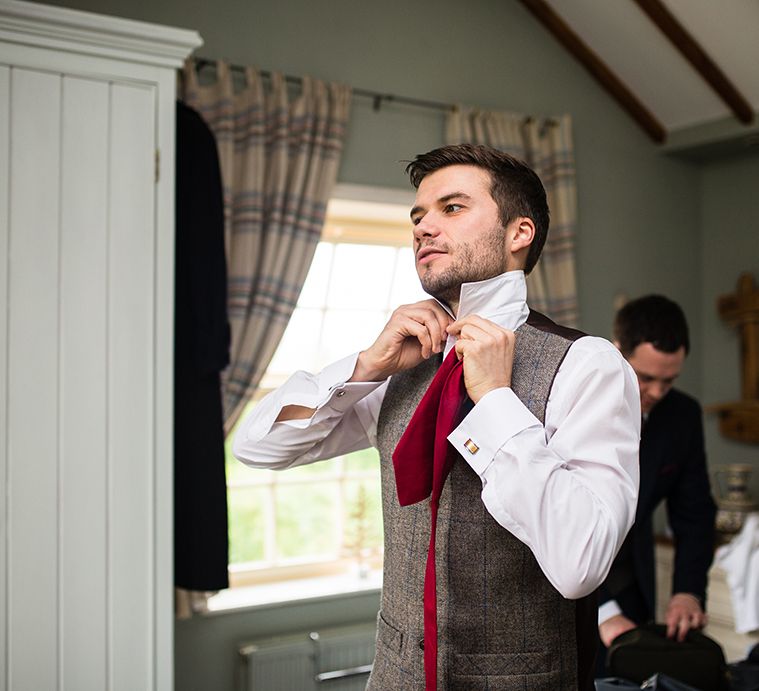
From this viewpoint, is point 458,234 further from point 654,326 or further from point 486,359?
point 654,326

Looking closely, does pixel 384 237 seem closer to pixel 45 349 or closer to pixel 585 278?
pixel 585 278

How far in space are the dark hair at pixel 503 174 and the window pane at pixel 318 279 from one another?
8.07 feet

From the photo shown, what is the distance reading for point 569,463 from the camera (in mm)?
1314

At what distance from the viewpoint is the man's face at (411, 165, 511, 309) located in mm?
1524

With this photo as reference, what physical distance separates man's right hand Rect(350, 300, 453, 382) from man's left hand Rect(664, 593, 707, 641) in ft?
4.46

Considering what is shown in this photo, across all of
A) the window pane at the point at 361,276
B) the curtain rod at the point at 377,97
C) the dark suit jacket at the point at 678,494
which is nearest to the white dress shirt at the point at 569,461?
the dark suit jacket at the point at 678,494

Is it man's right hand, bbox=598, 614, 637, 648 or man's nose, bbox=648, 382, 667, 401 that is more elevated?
man's nose, bbox=648, 382, 667, 401

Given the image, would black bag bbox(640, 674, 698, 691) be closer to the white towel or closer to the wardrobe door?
the wardrobe door

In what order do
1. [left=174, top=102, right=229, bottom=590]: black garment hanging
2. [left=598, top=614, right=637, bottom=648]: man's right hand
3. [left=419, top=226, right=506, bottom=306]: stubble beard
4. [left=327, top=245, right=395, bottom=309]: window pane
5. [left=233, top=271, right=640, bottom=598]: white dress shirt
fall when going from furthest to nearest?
[left=327, top=245, right=395, bottom=309]: window pane, [left=174, top=102, right=229, bottom=590]: black garment hanging, [left=598, top=614, right=637, bottom=648]: man's right hand, [left=419, top=226, right=506, bottom=306]: stubble beard, [left=233, top=271, right=640, bottom=598]: white dress shirt

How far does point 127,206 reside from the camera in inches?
90.7

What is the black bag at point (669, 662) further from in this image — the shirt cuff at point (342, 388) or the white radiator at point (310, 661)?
the white radiator at point (310, 661)

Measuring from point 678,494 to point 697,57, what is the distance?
2319 mm

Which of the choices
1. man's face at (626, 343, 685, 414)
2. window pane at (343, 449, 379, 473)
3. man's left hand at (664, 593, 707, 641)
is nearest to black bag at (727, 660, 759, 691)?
man's left hand at (664, 593, 707, 641)

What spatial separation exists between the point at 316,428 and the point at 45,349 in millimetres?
922
